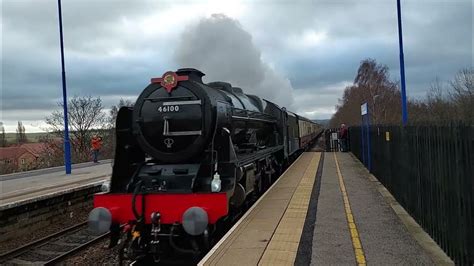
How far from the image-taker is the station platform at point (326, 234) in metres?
5.34

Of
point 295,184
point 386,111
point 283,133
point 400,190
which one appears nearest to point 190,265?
point 400,190

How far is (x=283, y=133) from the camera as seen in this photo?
1591cm

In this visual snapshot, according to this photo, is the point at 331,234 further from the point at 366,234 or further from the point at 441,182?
the point at 441,182

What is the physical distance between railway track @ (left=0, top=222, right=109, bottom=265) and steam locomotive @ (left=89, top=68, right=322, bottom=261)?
2.31 m

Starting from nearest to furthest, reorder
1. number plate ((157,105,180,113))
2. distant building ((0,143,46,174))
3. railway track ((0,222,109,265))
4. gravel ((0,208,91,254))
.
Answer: number plate ((157,105,180,113)) < railway track ((0,222,109,265)) < gravel ((0,208,91,254)) < distant building ((0,143,46,174))

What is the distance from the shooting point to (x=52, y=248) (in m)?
9.09

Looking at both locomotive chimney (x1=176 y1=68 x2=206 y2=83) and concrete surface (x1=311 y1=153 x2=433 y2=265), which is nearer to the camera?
concrete surface (x1=311 y1=153 x2=433 y2=265)

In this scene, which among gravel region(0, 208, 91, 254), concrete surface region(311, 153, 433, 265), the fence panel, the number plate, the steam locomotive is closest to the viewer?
the fence panel

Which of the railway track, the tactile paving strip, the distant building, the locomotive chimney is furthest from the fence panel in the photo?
the distant building

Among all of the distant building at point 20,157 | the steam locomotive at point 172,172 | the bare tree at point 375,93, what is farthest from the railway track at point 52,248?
the bare tree at point 375,93

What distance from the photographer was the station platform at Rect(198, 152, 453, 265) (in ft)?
17.5

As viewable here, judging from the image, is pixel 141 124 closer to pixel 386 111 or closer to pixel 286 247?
pixel 286 247

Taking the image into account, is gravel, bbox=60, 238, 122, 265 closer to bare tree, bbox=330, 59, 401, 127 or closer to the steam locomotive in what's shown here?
the steam locomotive

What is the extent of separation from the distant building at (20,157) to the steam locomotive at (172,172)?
22108mm
